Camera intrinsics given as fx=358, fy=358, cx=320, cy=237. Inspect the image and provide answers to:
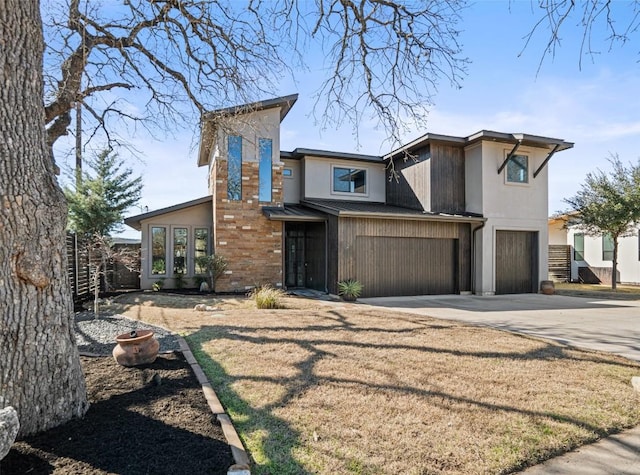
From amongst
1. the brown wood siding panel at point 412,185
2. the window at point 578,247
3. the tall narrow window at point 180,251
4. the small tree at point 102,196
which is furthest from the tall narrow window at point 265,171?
the window at point 578,247

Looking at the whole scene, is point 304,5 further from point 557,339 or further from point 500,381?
point 557,339

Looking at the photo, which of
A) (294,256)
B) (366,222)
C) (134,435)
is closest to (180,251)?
(294,256)

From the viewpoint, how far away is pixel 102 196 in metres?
16.0

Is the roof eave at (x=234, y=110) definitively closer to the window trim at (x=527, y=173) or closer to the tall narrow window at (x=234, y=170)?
the tall narrow window at (x=234, y=170)

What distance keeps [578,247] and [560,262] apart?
134cm

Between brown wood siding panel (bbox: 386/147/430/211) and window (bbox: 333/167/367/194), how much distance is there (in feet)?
3.88

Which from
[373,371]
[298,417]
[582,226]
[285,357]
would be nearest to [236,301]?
[285,357]

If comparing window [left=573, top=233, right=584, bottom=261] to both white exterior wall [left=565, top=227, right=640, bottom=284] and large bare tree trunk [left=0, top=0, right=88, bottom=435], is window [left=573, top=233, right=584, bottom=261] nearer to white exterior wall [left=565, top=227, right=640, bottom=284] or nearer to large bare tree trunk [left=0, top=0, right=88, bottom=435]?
white exterior wall [left=565, top=227, right=640, bottom=284]

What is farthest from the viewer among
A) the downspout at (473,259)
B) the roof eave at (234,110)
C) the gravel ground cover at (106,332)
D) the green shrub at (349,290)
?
the downspout at (473,259)

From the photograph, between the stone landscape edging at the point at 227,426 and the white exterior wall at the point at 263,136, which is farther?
the white exterior wall at the point at 263,136

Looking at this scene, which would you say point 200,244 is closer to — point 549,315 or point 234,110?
point 234,110

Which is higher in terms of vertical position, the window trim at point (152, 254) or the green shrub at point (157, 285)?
the window trim at point (152, 254)

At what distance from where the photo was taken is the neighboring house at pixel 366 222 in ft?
39.7

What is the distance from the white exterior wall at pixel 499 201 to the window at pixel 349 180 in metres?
4.15
